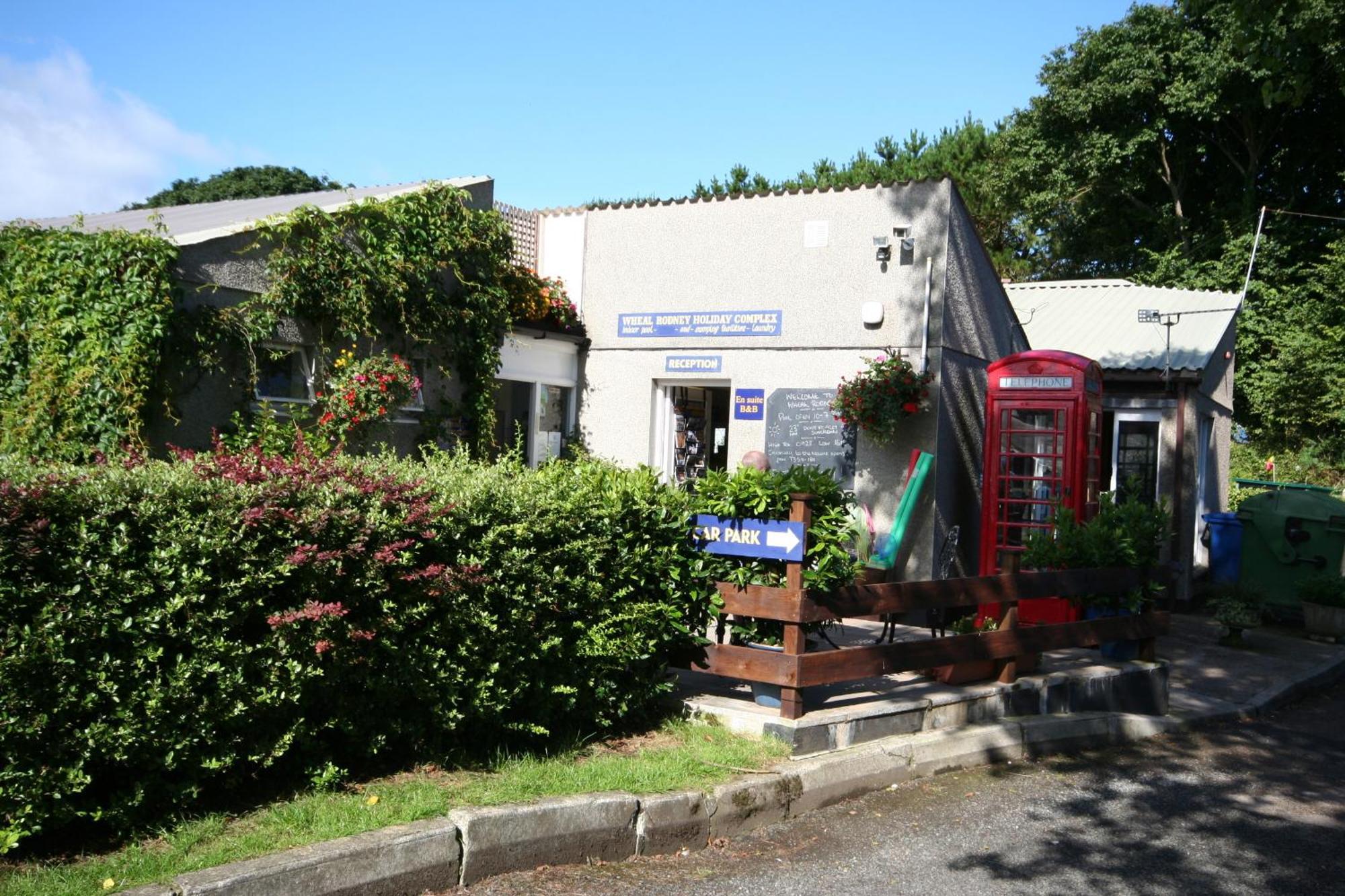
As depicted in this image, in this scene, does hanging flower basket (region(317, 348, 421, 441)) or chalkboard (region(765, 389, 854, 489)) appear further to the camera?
chalkboard (region(765, 389, 854, 489))

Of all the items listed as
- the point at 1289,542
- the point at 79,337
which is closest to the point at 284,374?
the point at 79,337

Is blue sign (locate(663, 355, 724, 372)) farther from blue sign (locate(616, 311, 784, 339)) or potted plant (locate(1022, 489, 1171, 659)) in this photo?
potted plant (locate(1022, 489, 1171, 659))

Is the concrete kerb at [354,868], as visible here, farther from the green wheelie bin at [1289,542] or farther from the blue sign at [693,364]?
the green wheelie bin at [1289,542]

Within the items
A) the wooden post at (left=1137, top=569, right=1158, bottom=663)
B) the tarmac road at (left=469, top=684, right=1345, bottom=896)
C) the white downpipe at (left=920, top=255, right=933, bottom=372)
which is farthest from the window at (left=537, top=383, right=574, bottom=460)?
the tarmac road at (left=469, top=684, right=1345, bottom=896)

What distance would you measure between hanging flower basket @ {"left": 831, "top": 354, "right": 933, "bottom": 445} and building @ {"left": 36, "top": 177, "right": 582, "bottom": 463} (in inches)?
151

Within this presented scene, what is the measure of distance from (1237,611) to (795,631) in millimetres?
8011

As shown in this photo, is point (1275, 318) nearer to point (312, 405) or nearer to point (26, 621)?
point (312, 405)

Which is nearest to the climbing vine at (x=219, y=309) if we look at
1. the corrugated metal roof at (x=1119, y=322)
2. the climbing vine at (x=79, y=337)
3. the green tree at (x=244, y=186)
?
the climbing vine at (x=79, y=337)

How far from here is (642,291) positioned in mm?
13227

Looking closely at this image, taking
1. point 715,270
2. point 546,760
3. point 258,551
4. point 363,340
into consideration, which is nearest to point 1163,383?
point 715,270

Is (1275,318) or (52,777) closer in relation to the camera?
(52,777)

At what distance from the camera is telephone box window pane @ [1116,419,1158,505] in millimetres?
15312

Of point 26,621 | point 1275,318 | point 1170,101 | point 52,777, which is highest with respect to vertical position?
point 1170,101

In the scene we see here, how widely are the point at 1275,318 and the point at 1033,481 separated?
67.8 ft
